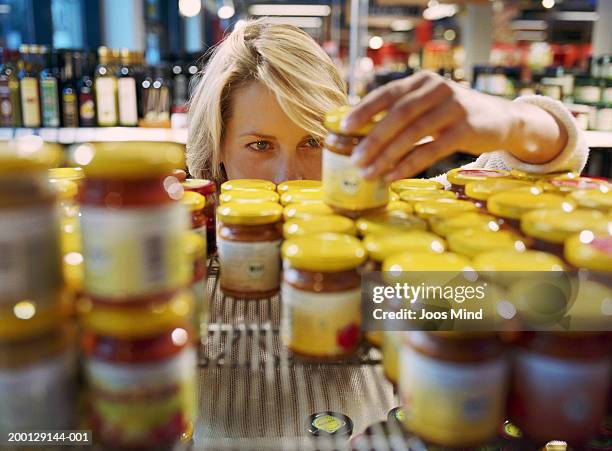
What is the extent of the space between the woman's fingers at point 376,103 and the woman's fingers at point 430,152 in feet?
0.33

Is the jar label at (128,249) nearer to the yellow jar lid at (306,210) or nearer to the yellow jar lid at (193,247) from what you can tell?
the yellow jar lid at (193,247)

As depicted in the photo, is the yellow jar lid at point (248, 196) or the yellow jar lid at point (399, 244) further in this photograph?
the yellow jar lid at point (248, 196)

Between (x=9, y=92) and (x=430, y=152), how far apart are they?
3.08 m

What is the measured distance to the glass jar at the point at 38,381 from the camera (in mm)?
642

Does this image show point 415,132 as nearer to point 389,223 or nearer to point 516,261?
point 389,223

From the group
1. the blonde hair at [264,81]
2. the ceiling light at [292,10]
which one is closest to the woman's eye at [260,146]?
the blonde hair at [264,81]

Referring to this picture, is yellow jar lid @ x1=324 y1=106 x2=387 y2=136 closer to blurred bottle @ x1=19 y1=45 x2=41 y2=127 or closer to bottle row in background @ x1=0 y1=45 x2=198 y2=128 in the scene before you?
bottle row in background @ x1=0 y1=45 x2=198 y2=128

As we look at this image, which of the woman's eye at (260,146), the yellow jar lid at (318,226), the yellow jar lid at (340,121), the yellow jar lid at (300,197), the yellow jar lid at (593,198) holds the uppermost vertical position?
the yellow jar lid at (340,121)

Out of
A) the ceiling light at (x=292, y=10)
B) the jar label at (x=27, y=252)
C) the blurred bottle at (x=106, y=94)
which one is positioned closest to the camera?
the jar label at (x=27, y=252)

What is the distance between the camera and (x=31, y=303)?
0.64m

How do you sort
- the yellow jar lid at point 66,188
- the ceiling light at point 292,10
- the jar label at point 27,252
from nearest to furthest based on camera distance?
the jar label at point 27,252
the yellow jar lid at point 66,188
the ceiling light at point 292,10

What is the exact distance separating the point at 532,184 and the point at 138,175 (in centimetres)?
86

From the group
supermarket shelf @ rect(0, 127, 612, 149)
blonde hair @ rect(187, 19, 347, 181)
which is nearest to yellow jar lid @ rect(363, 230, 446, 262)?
blonde hair @ rect(187, 19, 347, 181)

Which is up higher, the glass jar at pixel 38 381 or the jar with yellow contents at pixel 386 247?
the jar with yellow contents at pixel 386 247
